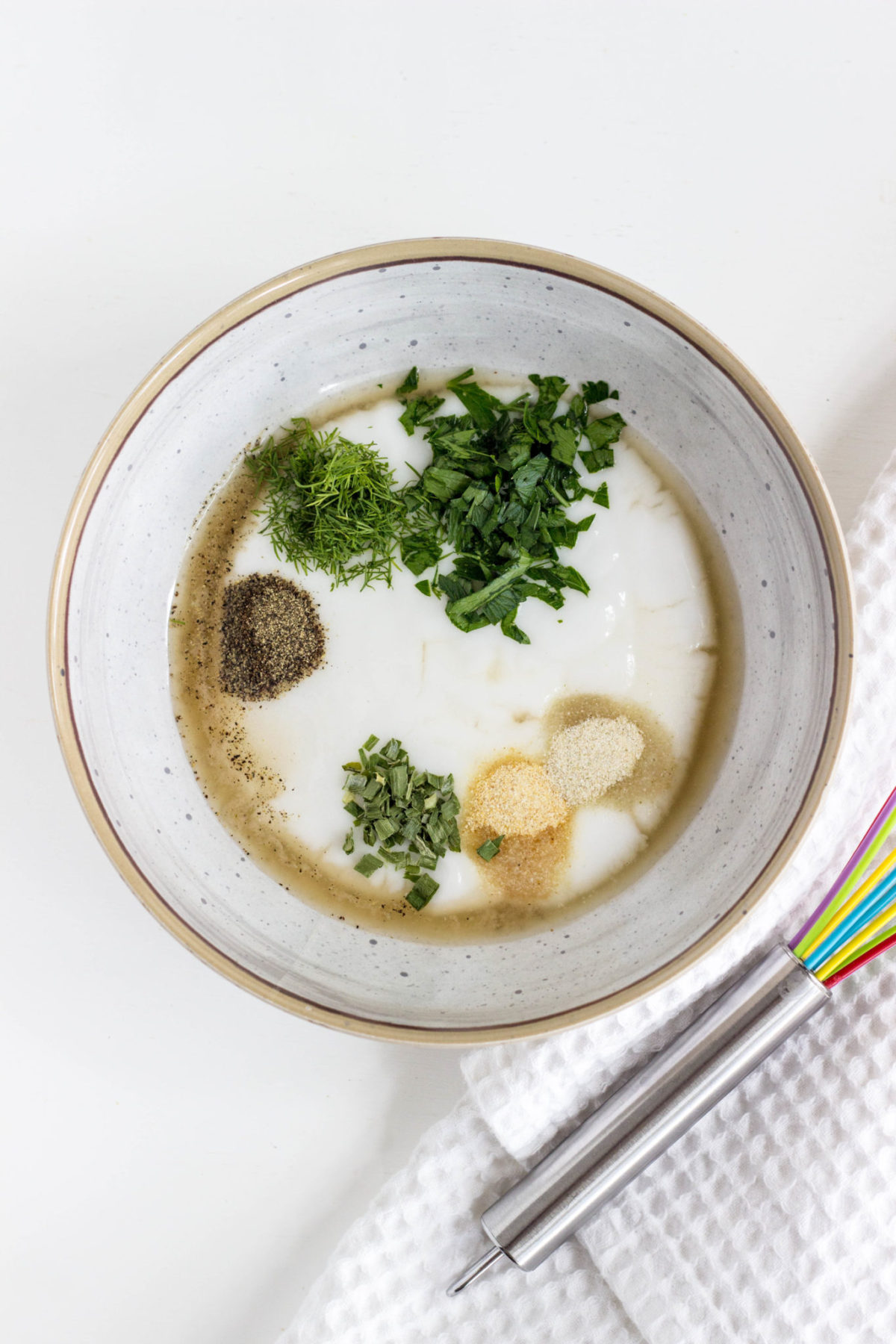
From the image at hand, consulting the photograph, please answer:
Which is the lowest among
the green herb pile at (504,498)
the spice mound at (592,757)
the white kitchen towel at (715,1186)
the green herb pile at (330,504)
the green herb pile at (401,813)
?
the white kitchen towel at (715,1186)

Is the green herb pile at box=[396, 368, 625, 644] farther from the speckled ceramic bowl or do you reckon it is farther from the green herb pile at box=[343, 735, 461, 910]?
the green herb pile at box=[343, 735, 461, 910]

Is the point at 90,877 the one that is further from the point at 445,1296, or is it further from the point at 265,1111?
the point at 445,1296

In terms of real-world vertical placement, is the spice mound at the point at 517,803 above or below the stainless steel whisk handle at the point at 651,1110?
above

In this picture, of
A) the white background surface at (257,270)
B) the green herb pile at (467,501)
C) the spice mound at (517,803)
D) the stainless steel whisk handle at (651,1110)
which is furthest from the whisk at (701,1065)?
the green herb pile at (467,501)

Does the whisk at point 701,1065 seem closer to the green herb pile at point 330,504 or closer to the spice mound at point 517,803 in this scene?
the spice mound at point 517,803

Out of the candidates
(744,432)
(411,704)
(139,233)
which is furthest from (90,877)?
(744,432)
